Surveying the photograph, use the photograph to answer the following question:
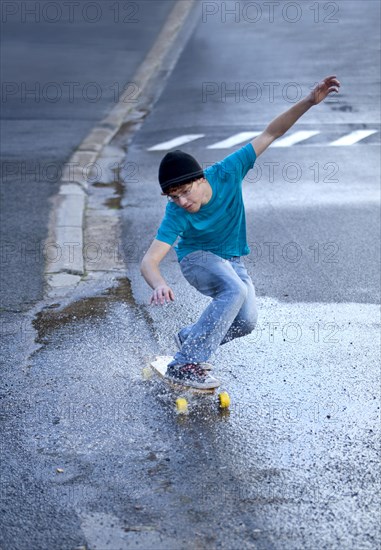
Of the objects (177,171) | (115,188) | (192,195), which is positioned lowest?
(115,188)

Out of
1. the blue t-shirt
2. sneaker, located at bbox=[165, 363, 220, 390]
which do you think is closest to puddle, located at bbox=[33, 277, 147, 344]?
sneaker, located at bbox=[165, 363, 220, 390]

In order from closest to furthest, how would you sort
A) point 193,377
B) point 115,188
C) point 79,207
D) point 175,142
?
1. point 193,377
2. point 79,207
3. point 115,188
4. point 175,142

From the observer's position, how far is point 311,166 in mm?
13367

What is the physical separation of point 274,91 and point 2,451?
1304 centimetres

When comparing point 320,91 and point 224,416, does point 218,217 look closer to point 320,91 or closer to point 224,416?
point 320,91

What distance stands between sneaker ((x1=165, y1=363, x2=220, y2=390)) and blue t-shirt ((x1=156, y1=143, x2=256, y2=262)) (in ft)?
2.35

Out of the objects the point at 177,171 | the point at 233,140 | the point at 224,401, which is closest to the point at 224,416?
the point at 224,401

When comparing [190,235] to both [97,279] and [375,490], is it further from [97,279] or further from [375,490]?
[97,279]

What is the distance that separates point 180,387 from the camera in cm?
676

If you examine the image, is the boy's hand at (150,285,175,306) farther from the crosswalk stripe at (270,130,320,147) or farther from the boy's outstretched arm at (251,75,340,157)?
the crosswalk stripe at (270,130,320,147)

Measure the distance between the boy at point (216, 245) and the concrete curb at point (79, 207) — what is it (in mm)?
2395

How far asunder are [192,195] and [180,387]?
1295mm

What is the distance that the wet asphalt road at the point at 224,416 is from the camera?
512 cm

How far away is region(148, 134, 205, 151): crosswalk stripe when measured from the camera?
1469 cm
